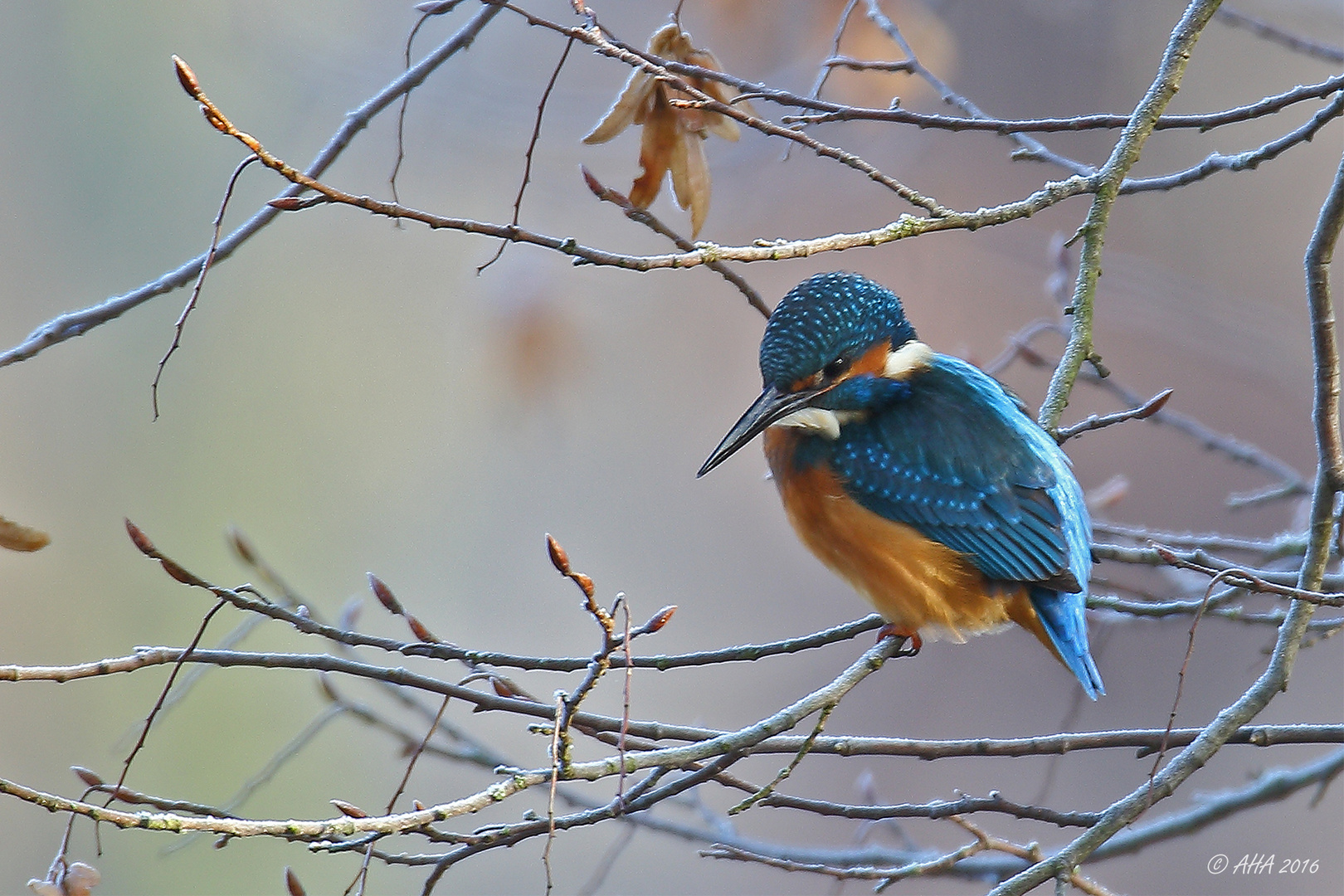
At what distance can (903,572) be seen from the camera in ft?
6.34

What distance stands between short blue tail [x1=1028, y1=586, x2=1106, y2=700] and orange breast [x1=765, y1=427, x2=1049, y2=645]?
26 mm

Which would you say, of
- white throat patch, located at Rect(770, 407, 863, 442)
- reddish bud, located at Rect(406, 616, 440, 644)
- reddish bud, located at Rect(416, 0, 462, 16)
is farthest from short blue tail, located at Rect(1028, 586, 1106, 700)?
reddish bud, located at Rect(416, 0, 462, 16)

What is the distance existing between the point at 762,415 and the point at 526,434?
2.30 meters

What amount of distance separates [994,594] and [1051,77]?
12.6 feet

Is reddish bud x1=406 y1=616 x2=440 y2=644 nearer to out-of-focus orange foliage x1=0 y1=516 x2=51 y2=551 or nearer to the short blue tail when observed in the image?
out-of-focus orange foliage x1=0 y1=516 x2=51 y2=551

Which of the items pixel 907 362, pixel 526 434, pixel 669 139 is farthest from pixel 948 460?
pixel 526 434

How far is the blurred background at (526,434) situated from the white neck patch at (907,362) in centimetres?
192

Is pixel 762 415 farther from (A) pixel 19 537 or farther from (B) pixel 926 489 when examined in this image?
(A) pixel 19 537

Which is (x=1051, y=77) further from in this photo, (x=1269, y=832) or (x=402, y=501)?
(x=402, y=501)

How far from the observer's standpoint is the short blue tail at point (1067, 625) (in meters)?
1.87

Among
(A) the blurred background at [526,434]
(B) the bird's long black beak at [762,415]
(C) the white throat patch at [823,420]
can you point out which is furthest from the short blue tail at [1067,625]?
(A) the blurred background at [526,434]

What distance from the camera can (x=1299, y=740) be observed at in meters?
1.39

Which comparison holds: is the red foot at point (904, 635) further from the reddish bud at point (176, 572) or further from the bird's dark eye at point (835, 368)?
the reddish bud at point (176, 572)

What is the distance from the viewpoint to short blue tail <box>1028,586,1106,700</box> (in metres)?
1.87
